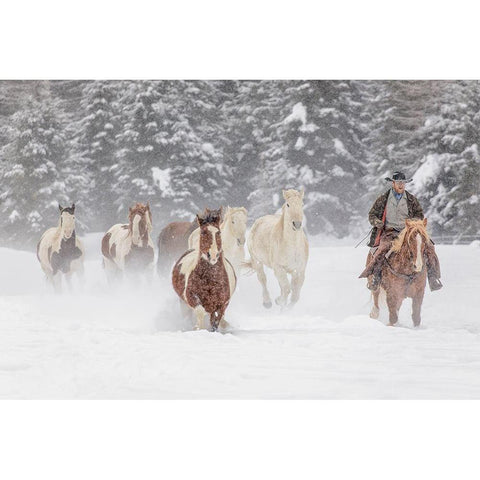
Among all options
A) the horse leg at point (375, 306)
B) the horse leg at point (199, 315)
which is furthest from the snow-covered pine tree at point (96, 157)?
the horse leg at point (375, 306)

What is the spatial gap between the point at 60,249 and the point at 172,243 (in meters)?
0.98

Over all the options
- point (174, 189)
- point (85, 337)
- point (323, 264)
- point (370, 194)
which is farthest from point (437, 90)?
point (85, 337)

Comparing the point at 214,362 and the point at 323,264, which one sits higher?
the point at 323,264

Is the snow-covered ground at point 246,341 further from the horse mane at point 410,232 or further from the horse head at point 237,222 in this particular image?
the horse head at point 237,222

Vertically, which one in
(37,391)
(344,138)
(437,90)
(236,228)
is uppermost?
(437,90)

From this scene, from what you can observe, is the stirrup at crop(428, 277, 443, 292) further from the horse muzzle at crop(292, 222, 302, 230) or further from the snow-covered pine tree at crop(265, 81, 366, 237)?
the horse muzzle at crop(292, 222, 302, 230)

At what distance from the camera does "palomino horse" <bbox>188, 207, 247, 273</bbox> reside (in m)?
6.73

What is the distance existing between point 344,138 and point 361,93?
41 centimetres

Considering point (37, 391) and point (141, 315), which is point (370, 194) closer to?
point (141, 315)

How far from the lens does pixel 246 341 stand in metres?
6.55

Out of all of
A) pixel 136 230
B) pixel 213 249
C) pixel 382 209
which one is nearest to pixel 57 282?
pixel 136 230

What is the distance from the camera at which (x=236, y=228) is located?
22.2 feet

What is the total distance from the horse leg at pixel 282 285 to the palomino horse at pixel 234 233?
1.14 feet

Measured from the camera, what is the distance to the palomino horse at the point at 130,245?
685cm
